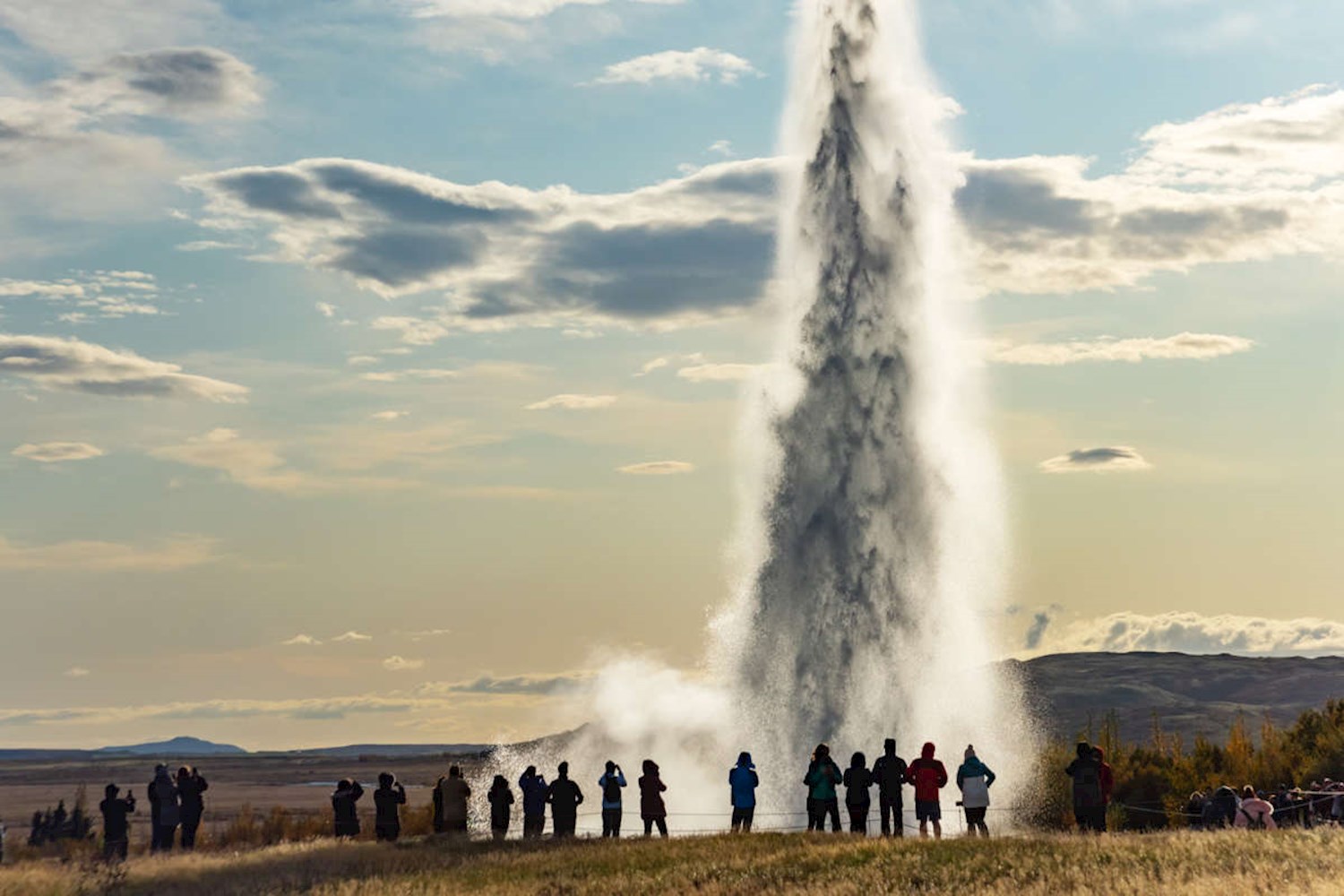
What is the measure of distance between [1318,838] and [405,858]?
1616 centimetres

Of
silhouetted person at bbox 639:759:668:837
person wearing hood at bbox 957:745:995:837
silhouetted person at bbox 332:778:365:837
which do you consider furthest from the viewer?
silhouetted person at bbox 332:778:365:837

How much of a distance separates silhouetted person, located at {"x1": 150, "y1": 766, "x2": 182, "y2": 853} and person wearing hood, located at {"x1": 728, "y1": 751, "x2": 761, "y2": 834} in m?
11.2

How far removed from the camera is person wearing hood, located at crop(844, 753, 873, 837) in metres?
31.7

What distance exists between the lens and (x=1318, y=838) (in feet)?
88.3

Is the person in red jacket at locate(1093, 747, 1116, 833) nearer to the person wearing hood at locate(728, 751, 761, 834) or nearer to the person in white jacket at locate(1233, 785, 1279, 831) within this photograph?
the person in white jacket at locate(1233, 785, 1279, 831)

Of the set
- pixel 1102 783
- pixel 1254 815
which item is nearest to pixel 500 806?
pixel 1102 783

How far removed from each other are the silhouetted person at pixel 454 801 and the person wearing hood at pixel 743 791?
5.78 metres

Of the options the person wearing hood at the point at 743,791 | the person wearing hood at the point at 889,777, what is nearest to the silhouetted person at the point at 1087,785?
the person wearing hood at the point at 889,777

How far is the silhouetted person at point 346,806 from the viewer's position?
34.8 metres

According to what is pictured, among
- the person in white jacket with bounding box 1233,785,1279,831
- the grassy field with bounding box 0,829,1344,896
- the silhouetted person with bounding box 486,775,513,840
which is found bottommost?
the grassy field with bounding box 0,829,1344,896

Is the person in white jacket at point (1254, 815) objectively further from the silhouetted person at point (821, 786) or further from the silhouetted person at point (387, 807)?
the silhouetted person at point (387, 807)

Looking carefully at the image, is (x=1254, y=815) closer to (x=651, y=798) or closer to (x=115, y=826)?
(x=651, y=798)

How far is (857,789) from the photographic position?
104 feet

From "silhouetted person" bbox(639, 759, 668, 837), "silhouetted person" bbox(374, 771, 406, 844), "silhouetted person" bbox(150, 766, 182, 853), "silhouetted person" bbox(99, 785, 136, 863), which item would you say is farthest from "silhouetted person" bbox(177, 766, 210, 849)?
"silhouetted person" bbox(639, 759, 668, 837)
